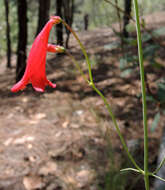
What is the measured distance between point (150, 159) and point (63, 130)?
0.97 m

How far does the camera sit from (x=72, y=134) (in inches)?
97.7

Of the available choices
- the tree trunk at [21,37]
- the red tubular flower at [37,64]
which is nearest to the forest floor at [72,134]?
the tree trunk at [21,37]

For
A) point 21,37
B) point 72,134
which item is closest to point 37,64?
point 72,134

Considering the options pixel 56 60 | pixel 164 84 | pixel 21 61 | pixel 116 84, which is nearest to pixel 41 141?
pixel 164 84

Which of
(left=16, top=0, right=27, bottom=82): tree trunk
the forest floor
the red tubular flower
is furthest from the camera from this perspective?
(left=16, top=0, right=27, bottom=82): tree trunk

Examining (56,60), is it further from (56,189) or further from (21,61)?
(56,189)

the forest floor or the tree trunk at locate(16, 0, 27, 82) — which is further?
the tree trunk at locate(16, 0, 27, 82)

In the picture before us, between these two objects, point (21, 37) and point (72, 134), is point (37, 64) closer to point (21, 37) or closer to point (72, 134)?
point (72, 134)

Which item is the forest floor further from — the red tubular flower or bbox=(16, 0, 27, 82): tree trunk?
the red tubular flower

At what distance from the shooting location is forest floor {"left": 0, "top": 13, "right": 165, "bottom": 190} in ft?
6.34

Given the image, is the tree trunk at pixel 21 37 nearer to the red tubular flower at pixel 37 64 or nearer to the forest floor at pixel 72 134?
the forest floor at pixel 72 134

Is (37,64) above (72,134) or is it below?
above

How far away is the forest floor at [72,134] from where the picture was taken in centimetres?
193

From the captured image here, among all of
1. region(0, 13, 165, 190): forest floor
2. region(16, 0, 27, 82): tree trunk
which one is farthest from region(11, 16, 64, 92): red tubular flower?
region(16, 0, 27, 82): tree trunk
